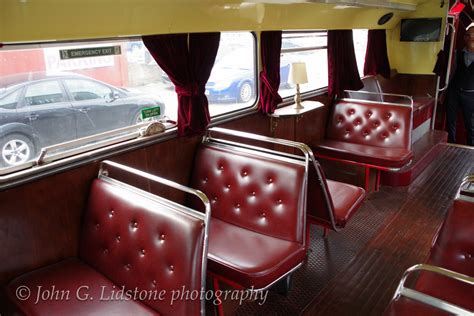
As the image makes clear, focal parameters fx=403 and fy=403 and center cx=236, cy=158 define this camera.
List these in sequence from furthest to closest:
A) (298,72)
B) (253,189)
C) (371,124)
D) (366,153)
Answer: (371,124) < (366,153) < (298,72) < (253,189)

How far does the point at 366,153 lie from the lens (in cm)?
397

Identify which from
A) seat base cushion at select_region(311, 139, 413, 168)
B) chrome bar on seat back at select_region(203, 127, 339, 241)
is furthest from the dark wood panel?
seat base cushion at select_region(311, 139, 413, 168)

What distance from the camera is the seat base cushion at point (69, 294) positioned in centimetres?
185

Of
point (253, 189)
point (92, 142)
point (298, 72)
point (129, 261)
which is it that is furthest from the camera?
point (298, 72)

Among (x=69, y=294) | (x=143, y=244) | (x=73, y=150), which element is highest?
(x=73, y=150)

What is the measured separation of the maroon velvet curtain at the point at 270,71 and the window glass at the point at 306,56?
206mm

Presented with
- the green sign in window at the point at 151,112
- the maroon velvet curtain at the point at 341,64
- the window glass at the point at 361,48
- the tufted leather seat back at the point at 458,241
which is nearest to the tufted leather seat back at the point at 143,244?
the green sign in window at the point at 151,112

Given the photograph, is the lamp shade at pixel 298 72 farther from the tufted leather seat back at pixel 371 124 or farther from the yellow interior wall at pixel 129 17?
the tufted leather seat back at pixel 371 124

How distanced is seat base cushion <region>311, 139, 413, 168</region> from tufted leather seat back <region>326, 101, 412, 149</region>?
86mm

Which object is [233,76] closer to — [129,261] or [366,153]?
[366,153]

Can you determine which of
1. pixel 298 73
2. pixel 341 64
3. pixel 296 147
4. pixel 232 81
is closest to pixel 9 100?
pixel 296 147

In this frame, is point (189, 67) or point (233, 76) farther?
point (233, 76)

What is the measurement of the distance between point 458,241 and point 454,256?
8 cm

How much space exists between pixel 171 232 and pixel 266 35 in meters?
2.31
